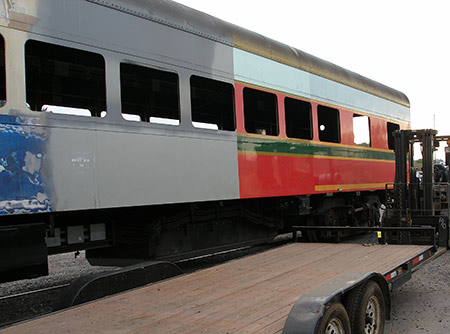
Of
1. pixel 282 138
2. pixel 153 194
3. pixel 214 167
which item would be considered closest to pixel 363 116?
pixel 282 138

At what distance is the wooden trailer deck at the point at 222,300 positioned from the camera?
9.34ft

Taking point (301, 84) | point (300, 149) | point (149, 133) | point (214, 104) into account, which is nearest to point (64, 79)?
point (149, 133)

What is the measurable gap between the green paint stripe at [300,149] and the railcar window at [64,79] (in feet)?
7.30

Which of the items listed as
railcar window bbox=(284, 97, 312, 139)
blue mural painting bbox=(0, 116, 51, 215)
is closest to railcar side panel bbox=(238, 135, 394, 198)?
railcar window bbox=(284, 97, 312, 139)

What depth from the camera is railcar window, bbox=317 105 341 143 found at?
8.71 metres

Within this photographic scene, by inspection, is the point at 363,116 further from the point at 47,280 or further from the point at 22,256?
the point at 22,256

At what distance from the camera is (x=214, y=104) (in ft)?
22.5

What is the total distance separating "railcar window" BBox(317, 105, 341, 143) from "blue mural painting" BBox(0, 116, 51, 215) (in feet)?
18.4

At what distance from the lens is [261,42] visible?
7.51m

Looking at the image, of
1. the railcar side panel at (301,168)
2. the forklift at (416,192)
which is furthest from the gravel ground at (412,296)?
the railcar side panel at (301,168)

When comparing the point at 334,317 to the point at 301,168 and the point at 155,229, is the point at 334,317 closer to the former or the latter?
the point at 155,229

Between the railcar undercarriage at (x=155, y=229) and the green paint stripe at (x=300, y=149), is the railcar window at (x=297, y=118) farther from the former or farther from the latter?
the railcar undercarriage at (x=155, y=229)

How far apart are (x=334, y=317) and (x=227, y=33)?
16.3 ft

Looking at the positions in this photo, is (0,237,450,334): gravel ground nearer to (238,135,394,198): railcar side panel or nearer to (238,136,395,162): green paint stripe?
(238,135,394,198): railcar side panel
